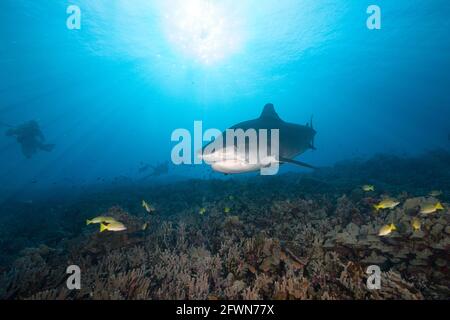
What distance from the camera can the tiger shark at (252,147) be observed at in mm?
4602

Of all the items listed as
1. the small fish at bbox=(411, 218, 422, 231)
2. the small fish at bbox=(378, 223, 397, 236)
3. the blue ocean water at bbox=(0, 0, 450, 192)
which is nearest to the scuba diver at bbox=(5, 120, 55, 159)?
the blue ocean water at bbox=(0, 0, 450, 192)

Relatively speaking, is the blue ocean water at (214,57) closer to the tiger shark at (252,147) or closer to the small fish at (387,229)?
the tiger shark at (252,147)

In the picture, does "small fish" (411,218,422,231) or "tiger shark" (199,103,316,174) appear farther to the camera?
"tiger shark" (199,103,316,174)

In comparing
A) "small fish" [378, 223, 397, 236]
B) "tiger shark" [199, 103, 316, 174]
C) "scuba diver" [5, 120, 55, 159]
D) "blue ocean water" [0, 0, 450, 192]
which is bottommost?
"small fish" [378, 223, 397, 236]

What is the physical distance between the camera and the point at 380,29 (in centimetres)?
3375

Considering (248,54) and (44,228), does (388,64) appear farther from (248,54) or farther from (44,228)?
(44,228)

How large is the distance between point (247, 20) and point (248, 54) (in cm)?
1017

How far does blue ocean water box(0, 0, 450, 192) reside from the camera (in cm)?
2848

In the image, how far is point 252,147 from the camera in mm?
5156

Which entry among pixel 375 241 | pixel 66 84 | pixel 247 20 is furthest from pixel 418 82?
pixel 66 84

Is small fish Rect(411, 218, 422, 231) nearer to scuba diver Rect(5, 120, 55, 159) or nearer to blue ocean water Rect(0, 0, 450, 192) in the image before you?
blue ocean water Rect(0, 0, 450, 192)

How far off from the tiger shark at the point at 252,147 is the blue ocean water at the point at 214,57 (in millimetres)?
25418

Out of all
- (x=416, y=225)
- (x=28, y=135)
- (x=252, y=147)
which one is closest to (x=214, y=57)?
(x=28, y=135)

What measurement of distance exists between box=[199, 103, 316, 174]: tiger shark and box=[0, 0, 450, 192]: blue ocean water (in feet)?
83.4
